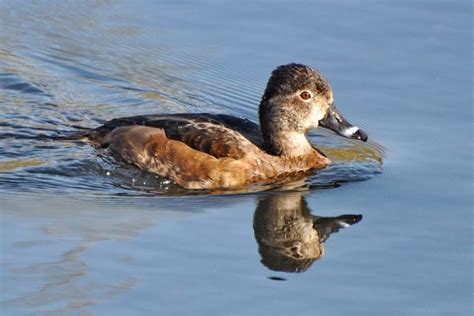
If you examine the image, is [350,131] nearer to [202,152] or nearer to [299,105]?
[299,105]

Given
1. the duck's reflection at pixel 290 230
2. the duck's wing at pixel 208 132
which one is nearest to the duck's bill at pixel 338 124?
the duck's wing at pixel 208 132

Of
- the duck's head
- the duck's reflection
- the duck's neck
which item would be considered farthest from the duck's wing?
the duck's reflection

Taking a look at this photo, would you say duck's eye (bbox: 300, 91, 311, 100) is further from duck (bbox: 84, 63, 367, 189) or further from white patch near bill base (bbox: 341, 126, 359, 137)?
white patch near bill base (bbox: 341, 126, 359, 137)

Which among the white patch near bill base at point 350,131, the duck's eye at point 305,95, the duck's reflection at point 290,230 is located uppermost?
the duck's eye at point 305,95

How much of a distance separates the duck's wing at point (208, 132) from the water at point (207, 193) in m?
0.50

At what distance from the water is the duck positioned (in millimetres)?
259

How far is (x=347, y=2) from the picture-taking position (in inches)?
580

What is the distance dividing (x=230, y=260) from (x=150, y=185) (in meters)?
2.56

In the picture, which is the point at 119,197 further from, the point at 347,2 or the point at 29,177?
the point at 347,2

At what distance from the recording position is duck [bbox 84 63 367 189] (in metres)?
11.3

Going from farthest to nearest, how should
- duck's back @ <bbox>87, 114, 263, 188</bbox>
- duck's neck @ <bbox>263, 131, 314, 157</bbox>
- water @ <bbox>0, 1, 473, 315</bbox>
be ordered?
duck's neck @ <bbox>263, 131, 314, 157</bbox>
duck's back @ <bbox>87, 114, 263, 188</bbox>
water @ <bbox>0, 1, 473, 315</bbox>

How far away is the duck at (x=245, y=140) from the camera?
11320 millimetres

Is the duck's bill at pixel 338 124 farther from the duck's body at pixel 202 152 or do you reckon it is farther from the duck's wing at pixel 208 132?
the duck's wing at pixel 208 132

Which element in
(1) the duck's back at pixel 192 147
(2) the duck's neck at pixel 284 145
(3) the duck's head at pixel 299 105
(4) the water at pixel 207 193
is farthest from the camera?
(2) the duck's neck at pixel 284 145
